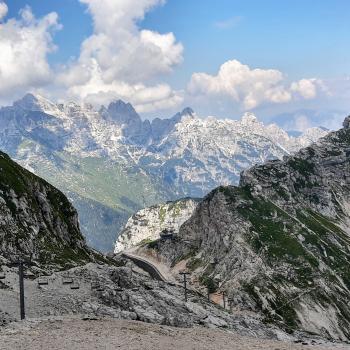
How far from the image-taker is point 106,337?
4738 centimetres

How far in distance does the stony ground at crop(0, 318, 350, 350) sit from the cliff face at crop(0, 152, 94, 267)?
165 ft

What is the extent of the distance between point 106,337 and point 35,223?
87925mm

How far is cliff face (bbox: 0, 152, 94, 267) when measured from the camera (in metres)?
112

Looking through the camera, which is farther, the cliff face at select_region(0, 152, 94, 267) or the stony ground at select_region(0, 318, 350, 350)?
the cliff face at select_region(0, 152, 94, 267)

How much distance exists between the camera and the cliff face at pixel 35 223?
11212cm

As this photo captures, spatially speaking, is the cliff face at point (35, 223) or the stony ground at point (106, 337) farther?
the cliff face at point (35, 223)

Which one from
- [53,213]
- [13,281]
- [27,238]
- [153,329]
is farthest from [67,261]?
[153,329]

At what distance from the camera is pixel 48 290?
6794 centimetres

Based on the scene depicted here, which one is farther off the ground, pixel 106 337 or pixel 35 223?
pixel 35 223

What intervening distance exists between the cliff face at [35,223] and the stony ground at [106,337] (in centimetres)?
5016

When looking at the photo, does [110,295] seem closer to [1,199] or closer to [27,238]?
[27,238]

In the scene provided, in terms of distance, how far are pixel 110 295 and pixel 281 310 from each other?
463 ft

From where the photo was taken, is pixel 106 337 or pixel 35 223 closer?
pixel 106 337

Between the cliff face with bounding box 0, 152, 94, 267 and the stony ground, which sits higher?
the cliff face with bounding box 0, 152, 94, 267
